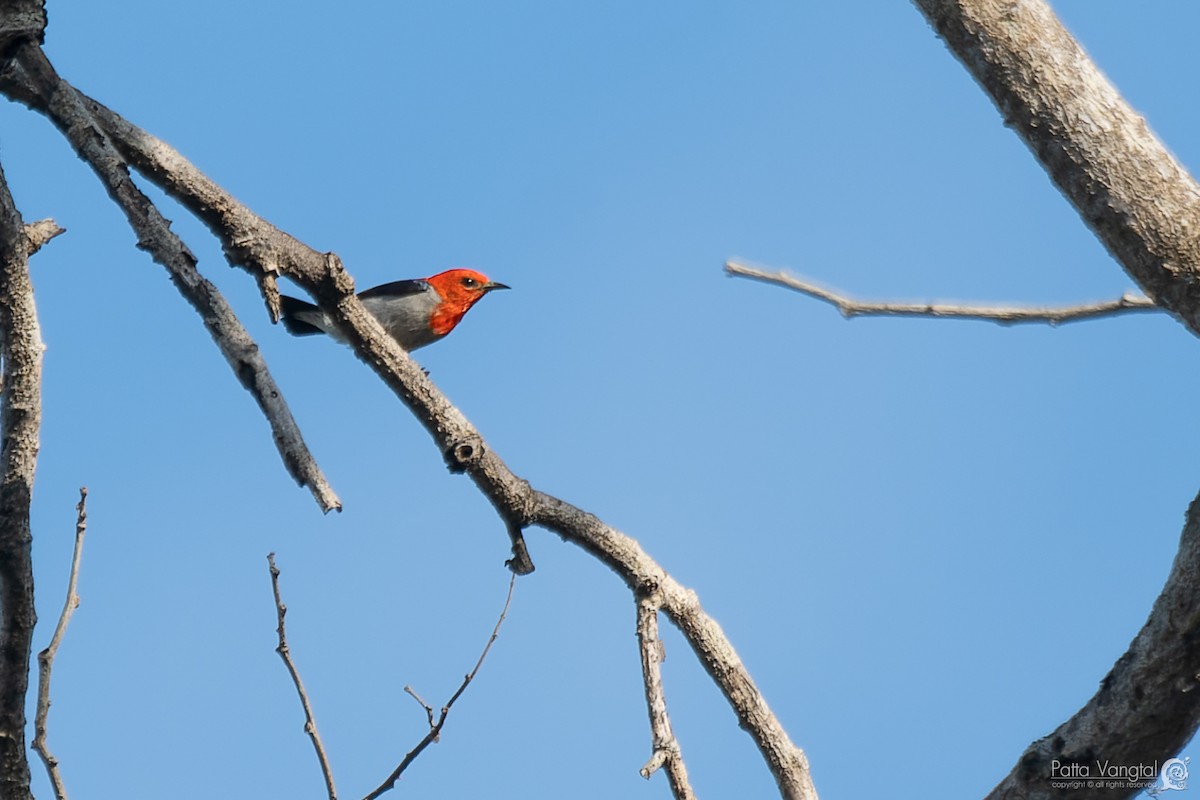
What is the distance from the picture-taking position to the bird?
32.9 feet

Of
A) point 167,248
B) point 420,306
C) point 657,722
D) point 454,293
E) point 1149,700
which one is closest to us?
point 1149,700

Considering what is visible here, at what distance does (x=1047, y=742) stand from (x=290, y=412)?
2172 millimetres

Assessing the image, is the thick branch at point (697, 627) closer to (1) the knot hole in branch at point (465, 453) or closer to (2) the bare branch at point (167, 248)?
(1) the knot hole in branch at point (465, 453)

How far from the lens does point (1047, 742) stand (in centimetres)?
310

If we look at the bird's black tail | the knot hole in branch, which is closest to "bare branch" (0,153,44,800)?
the knot hole in branch

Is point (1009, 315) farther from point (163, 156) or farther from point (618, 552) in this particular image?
point (163, 156)

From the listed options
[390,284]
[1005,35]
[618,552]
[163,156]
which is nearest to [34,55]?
[163,156]

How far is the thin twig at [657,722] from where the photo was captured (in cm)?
362

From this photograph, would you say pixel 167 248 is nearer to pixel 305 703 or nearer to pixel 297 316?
pixel 305 703

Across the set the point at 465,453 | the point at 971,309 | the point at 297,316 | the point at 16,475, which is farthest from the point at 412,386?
the point at 297,316

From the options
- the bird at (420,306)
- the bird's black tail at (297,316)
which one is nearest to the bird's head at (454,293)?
the bird at (420,306)

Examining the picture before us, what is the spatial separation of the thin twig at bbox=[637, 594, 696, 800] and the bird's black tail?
5810 millimetres

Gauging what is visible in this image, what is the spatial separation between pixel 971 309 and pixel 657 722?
1.79 meters

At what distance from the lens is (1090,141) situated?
3174 millimetres
